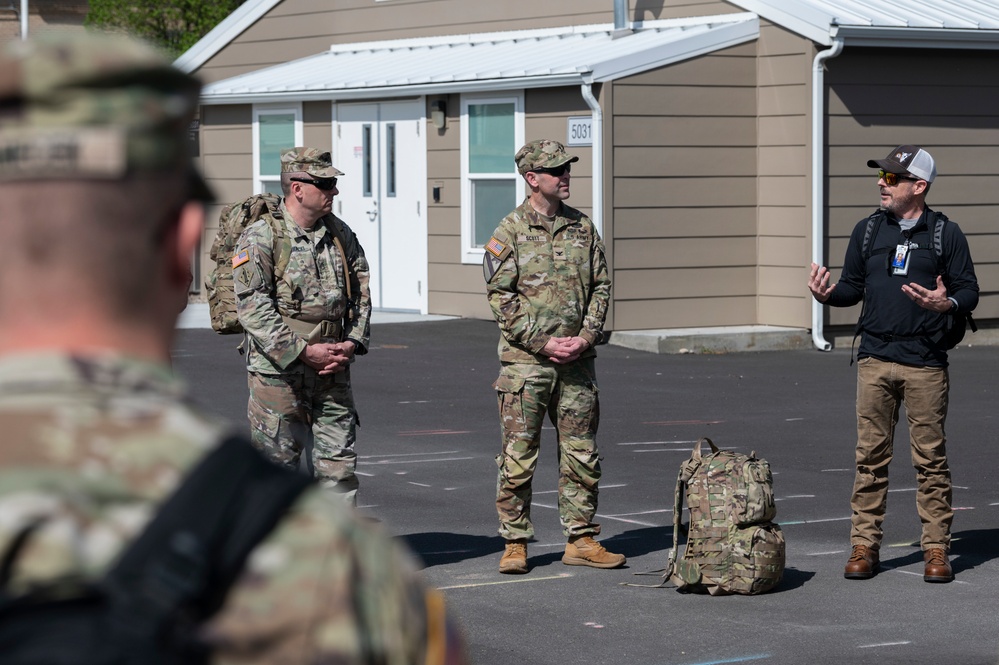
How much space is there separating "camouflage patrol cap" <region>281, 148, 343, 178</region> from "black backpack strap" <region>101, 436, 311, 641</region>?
601cm

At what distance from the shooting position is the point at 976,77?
1797cm

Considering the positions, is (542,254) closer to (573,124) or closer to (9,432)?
(9,432)

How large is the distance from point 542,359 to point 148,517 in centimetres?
644

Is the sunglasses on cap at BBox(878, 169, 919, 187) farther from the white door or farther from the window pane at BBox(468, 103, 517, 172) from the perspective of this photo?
the white door

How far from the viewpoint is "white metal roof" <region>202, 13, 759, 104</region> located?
17391mm

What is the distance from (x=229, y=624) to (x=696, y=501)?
6080 mm

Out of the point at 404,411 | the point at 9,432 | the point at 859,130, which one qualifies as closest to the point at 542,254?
the point at 404,411

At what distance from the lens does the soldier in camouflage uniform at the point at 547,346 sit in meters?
7.86

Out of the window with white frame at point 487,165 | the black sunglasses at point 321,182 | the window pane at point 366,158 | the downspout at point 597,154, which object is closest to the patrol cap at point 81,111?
the black sunglasses at point 321,182

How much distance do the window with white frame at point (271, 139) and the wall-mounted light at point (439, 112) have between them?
2636 mm

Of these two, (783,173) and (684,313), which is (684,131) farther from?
(684,313)

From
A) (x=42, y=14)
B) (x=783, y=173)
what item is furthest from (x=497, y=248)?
(x=42, y=14)

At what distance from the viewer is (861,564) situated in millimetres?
7520

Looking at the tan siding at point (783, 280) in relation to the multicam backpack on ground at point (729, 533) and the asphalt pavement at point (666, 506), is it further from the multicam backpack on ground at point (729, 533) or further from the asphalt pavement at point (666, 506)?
the multicam backpack on ground at point (729, 533)
